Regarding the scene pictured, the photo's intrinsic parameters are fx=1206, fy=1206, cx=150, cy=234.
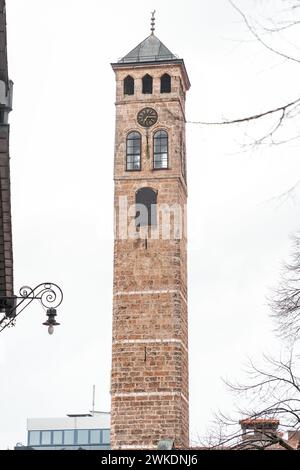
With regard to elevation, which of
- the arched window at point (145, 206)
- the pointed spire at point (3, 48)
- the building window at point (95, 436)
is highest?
the arched window at point (145, 206)

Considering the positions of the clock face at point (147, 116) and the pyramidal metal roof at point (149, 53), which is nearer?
the clock face at point (147, 116)

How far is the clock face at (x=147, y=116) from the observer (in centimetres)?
4525

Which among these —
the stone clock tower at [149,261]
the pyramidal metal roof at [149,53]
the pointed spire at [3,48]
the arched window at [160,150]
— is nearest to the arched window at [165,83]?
the stone clock tower at [149,261]

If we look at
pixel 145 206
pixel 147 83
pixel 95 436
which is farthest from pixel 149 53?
pixel 95 436

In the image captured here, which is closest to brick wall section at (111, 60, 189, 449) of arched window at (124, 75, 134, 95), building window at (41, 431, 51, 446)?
arched window at (124, 75, 134, 95)

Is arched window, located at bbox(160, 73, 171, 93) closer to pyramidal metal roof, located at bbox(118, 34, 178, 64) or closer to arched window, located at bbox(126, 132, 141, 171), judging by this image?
pyramidal metal roof, located at bbox(118, 34, 178, 64)

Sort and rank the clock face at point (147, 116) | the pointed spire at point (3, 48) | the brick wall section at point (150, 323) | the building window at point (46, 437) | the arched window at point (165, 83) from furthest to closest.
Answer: the building window at point (46, 437) → the arched window at point (165, 83) → the clock face at point (147, 116) → the brick wall section at point (150, 323) → the pointed spire at point (3, 48)

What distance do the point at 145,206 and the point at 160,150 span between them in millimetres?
2707

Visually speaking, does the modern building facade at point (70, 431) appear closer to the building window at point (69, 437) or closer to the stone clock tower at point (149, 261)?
the building window at point (69, 437)

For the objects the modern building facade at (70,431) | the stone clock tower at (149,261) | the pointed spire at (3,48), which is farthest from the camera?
the modern building facade at (70,431)

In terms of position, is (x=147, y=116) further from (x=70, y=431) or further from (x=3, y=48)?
(x=70, y=431)
